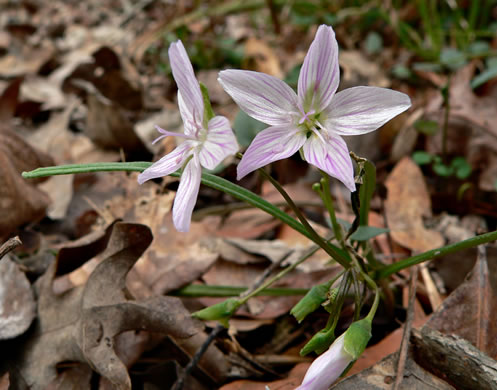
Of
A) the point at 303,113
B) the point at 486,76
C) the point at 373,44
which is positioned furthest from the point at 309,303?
the point at 373,44

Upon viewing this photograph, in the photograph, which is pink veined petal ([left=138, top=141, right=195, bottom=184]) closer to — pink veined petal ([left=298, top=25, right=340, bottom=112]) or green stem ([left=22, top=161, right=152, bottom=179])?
green stem ([left=22, top=161, right=152, bottom=179])

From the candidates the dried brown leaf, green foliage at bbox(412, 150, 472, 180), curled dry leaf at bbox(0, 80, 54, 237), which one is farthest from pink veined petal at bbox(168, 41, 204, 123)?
green foliage at bbox(412, 150, 472, 180)

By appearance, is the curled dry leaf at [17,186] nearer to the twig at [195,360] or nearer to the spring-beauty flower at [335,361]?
the twig at [195,360]

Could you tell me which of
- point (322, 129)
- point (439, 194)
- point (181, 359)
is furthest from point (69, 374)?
point (439, 194)

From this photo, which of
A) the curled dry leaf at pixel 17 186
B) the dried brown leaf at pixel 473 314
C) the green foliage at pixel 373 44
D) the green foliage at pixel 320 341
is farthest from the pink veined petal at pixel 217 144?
the green foliage at pixel 373 44

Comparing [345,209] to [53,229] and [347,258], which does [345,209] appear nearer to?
[347,258]

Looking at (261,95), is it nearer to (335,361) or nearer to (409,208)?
(335,361)

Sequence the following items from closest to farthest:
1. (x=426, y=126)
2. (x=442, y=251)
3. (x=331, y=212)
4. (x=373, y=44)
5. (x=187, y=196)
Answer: (x=187, y=196)
(x=442, y=251)
(x=331, y=212)
(x=426, y=126)
(x=373, y=44)
